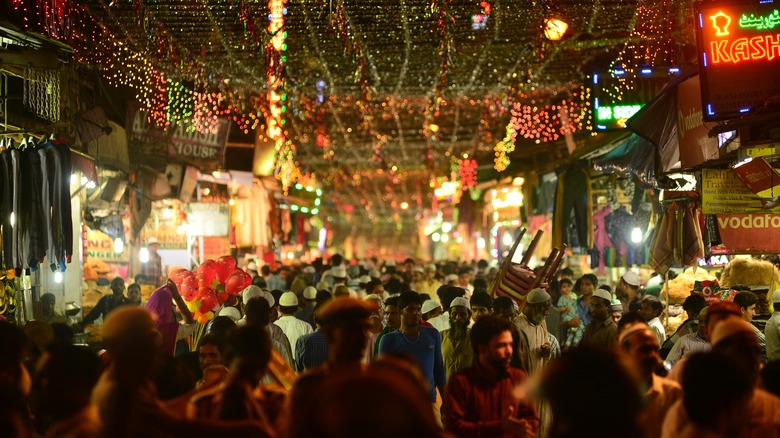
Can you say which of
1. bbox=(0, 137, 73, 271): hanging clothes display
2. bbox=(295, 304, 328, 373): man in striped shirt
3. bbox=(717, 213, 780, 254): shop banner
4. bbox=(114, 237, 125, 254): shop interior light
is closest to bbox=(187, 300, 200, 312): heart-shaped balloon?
bbox=(0, 137, 73, 271): hanging clothes display

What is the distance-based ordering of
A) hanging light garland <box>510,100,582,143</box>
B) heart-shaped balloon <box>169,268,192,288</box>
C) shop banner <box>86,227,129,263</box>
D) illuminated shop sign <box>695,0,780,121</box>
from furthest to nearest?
hanging light garland <box>510,100,582,143</box> < shop banner <box>86,227,129,263</box> < heart-shaped balloon <box>169,268,192,288</box> < illuminated shop sign <box>695,0,780,121</box>

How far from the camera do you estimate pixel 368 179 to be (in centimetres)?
4384

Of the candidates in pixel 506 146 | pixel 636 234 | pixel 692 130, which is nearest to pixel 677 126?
pixel 692 130

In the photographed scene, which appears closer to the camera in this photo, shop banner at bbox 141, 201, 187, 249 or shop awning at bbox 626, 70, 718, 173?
shop awning at bbox 626, 70, 718, 173

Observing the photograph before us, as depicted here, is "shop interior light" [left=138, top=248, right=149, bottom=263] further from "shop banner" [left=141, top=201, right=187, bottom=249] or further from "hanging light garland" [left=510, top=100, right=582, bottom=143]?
"hanging light garland" [left=510, top=100, right=582, bottom=143]

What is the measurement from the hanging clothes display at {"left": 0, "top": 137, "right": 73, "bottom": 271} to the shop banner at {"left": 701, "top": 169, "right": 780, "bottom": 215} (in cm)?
735

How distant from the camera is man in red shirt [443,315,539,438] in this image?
5.64 m

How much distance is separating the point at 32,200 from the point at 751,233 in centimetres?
841

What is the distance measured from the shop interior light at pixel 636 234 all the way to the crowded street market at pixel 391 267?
0.13ft

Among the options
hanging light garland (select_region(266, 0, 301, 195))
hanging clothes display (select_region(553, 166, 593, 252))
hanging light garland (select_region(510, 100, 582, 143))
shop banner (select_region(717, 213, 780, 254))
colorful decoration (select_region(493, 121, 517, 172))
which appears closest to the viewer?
shop banner (select_region(717, 213, 780, 254))

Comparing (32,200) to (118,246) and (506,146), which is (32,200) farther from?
(506,146)

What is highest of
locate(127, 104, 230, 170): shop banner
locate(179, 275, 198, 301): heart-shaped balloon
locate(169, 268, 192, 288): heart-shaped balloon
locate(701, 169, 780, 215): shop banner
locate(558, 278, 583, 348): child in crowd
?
locate(127, 104, 230, 170): shop banner

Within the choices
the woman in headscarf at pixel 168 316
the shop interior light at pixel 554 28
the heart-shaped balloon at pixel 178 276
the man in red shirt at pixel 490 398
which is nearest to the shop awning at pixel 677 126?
the shop interior light at pixel 554 28

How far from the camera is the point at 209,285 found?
12.6m
